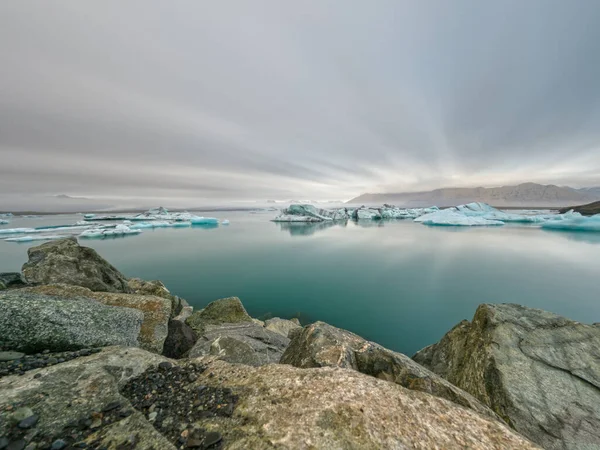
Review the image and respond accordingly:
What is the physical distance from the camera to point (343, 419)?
1.94 meters

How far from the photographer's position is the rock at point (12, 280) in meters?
5.53

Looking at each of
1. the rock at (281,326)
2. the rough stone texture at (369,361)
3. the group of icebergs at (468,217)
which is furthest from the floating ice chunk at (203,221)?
the rough stone texture at (369,361)

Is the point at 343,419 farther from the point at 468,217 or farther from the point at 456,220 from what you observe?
the point at 468,217

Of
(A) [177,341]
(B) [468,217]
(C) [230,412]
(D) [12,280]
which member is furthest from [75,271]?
(B) [468,217]

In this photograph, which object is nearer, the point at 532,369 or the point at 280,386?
the point at 280,386

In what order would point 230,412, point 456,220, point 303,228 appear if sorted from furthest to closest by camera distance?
1. point 303,228
2. point 456,220
3. point 230,412

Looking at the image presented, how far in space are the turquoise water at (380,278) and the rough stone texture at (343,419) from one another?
292 inches

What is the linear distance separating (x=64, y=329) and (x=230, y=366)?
2.41m

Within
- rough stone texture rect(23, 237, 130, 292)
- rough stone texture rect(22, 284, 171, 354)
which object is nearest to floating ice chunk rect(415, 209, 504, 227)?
rough stone texture rect(22, 284, 171, 354)

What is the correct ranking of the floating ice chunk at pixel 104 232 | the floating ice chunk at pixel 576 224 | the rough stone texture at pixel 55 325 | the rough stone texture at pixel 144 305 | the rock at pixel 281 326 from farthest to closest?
1. the floating ice chunk at pixel 576 224
2. the floating ice chunk at pixel 104 232
3. the rock at pixel 281 326
4. the rough stone texture at pixel 144 305
5. the rough stone texture at pixel 55 325

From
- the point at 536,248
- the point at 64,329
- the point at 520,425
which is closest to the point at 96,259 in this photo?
the point at 64,329

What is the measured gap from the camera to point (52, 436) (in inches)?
68.1

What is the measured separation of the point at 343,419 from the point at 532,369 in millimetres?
4055

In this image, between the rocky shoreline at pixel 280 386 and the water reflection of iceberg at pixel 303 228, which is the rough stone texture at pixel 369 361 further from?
the water reflection of iceberg at pixel 303 228
